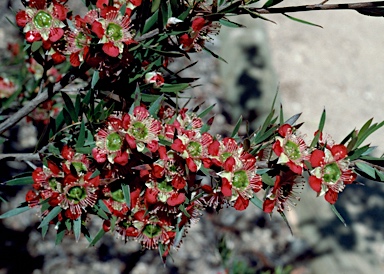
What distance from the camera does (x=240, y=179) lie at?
1.15 metres

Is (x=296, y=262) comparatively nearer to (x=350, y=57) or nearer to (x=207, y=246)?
(x=207, y=246)

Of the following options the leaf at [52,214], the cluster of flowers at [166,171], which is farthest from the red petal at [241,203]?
the leaf at [52,214]

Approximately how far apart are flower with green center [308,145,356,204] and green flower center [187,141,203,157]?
0.27 metres

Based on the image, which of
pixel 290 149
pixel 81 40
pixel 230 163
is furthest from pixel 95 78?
pixel 290 149

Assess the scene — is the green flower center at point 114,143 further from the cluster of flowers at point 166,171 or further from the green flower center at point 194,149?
the green flower center at point 194,149

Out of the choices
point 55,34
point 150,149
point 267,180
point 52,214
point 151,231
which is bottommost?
point 151,231

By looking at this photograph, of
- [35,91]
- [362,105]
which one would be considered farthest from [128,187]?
[362,105]

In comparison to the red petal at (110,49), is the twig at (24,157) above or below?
below

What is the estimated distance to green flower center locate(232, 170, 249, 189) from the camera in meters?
1.15

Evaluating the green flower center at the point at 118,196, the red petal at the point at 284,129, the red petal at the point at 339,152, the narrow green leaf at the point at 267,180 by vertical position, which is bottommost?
the green flower center at the point at 118,196

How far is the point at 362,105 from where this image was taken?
14.4 feet

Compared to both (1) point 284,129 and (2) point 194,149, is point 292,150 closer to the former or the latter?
(1) point 284,129

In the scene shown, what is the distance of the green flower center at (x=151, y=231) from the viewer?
1.30m

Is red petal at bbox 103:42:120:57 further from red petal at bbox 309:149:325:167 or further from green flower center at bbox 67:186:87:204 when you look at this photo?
red petal at bbox 309:149:325:167
